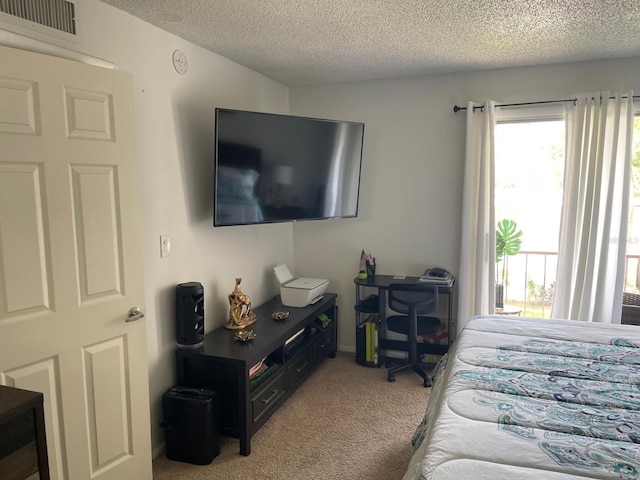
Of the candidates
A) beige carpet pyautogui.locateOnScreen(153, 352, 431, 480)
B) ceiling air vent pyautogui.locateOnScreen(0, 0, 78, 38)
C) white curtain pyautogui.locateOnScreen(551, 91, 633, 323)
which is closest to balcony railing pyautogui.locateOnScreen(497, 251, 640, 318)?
white curtain pyautogui.locateOnScreen(551, 91, 633, 323)

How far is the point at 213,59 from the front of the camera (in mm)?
3186

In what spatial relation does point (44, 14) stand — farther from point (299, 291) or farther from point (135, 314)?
point (299, 291)

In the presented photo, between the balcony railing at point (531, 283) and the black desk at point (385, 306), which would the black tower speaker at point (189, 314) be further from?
the balcony railing at point (531, 283)

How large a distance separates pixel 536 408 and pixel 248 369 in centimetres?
153

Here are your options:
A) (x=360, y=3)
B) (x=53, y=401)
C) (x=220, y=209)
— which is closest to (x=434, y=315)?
(x=220, y=209)

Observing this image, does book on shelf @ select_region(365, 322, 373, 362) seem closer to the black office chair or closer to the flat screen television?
the black office chair

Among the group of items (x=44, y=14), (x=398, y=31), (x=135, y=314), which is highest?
(x=398, y=31)

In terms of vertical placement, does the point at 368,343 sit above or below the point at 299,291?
below

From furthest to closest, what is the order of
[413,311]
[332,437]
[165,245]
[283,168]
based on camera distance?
[413,311], [283,168], [332,437], [165,245]

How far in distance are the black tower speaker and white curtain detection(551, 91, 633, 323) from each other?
8.87ft

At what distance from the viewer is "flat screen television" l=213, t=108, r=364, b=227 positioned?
2.96 m

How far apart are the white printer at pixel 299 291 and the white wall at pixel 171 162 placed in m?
0.37

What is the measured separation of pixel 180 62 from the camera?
2842mm

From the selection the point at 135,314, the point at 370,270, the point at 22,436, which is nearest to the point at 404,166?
the point at 370,270
